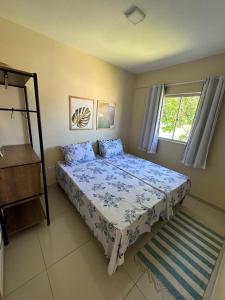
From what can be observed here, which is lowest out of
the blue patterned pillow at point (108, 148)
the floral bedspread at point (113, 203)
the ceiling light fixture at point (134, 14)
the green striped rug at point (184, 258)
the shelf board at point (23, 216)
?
the green striped rug at point (184, 258)

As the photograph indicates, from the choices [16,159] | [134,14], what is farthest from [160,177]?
[134,14]

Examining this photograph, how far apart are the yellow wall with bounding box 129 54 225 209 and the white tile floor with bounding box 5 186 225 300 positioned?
4.08 feet

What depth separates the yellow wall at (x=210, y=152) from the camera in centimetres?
209

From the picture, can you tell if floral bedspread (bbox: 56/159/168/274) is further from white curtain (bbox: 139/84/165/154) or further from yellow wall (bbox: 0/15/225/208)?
white curtain (bbox: 139/84/165/154)

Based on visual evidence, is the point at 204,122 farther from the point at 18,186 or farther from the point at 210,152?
the point at 18,186

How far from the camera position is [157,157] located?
2988mm

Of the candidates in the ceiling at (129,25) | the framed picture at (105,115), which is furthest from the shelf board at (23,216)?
the ceiling at (129,25)

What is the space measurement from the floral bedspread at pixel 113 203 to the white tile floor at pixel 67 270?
0.17m

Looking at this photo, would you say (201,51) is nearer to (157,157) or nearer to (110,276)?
(157,157)

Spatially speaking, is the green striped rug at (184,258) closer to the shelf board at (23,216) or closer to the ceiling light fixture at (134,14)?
the shelf board at (23,216)

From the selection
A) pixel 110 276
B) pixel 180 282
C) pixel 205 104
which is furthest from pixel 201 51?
pixel 110 276

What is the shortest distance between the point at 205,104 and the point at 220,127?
44cm

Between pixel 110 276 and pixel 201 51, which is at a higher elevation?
pixel 201 51

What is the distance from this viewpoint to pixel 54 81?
209 cm
